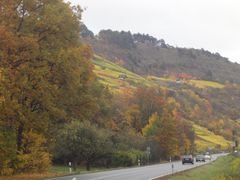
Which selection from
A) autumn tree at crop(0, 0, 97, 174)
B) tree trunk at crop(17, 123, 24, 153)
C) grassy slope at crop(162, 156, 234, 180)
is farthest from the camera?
tree trunk at crop(17, 123, 24, 153)

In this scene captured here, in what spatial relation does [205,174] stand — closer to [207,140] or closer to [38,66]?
[38,66]

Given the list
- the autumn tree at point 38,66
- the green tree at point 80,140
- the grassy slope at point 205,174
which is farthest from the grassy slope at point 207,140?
the autumn tree at point 38,66

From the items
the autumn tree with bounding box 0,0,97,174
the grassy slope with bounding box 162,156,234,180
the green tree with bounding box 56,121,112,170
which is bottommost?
the grassy slope with bounding box 162,156,234,180

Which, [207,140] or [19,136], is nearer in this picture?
[19,136]

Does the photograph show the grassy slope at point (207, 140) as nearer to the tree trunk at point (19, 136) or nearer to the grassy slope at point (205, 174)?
the grassy slope at point (205, 174)

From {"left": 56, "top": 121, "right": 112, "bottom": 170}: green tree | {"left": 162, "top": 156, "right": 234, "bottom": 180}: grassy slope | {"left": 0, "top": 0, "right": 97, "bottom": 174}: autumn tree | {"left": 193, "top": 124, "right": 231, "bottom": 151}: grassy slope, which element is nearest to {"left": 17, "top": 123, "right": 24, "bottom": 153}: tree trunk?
{"left": 0, "top": 0, "right": 97, "bottom": 174}: autumn tree

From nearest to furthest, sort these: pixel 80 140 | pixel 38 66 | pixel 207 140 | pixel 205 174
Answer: pixel 38 66 → pixel 205 174 → pixel 80 140 → pixel 207 140

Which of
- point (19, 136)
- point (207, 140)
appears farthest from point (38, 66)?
point (207, 140)

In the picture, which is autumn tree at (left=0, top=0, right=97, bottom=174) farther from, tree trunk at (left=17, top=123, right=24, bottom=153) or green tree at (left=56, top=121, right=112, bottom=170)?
green tree at (left=56, top=121, right=112, bottom=170)

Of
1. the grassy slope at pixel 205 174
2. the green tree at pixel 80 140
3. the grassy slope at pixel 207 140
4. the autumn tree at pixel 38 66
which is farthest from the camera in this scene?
the grassy slope at pixel 207 140

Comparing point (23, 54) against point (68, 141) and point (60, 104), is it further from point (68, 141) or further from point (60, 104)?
point (68, 141)

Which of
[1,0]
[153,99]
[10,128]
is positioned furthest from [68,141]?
[153,99]

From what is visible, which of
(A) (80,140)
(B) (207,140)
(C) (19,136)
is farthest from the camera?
(B) (207,140)

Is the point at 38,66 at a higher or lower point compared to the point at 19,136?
higher
